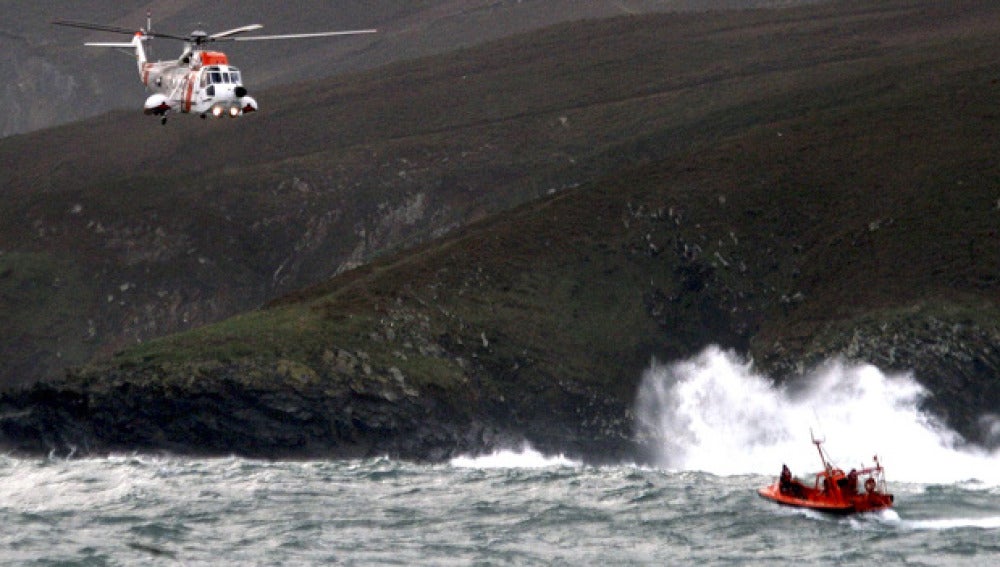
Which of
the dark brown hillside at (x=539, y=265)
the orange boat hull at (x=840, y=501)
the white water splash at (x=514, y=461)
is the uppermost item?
the dark brown hillside at (x=539, y=265)

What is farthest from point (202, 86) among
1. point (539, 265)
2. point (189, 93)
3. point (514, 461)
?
point (539, 265)

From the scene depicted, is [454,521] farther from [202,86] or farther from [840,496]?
[202,86]

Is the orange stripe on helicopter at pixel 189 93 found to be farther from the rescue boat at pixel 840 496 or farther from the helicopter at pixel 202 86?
the rescue boat at pixel 840 496

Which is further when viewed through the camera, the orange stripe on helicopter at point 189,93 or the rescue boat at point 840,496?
the orange stripe on helicopter at point 189,93

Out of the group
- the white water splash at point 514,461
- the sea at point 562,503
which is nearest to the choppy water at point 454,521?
the sea at point 562,503

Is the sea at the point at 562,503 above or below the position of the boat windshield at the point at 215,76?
below

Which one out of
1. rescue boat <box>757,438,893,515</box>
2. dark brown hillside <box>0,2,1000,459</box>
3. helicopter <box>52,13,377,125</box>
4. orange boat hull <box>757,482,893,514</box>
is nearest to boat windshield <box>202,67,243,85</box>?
helicopter <box>52,13,377,125</box>

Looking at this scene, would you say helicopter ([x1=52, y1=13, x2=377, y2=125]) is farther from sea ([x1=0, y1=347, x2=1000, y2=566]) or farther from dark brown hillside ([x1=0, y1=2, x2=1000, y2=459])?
dark brown hillside ([x1=0, y1=2, x2=1000, y2=459])

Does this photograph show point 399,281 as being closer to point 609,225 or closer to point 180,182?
point 609,225
